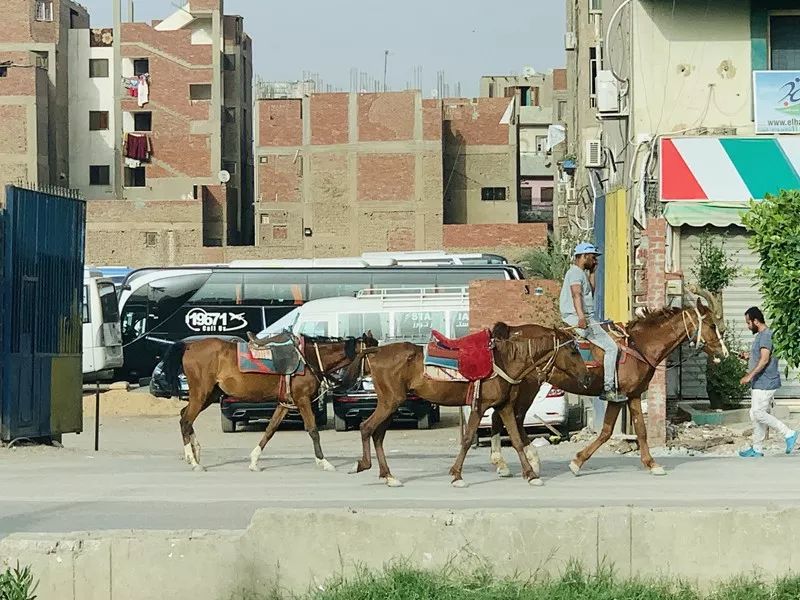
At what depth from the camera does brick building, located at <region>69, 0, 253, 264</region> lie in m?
75.5

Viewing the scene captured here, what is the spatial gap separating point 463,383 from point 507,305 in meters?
15.0

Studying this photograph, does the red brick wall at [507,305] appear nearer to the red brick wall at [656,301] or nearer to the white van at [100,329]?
the red brick wall at [656,301]

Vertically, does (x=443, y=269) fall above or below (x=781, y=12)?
below

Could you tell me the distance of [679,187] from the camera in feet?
79.6

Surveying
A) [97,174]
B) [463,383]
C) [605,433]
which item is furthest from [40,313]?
[97,174]

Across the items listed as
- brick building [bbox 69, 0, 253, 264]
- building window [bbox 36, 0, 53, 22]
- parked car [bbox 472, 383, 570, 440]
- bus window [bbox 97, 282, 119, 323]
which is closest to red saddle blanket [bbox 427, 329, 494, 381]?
parked car [bbox 472, 383, 570, 440]

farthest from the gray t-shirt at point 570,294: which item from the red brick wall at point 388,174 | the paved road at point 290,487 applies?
the red brick wall at point 388,174

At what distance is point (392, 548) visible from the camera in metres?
9.47

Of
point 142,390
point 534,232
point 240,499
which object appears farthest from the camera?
Result: point 534,232

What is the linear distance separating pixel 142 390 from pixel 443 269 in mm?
9649

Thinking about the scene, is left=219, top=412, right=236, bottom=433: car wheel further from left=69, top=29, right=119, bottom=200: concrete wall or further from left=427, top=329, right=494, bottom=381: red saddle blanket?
left=69, top=29, right=119, bottom=200: concrete wall

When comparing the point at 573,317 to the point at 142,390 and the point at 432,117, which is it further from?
→ the point at 432,117

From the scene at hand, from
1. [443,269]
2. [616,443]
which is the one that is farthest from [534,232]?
[616,443]

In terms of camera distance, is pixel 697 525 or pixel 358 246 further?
pixel 358 246
